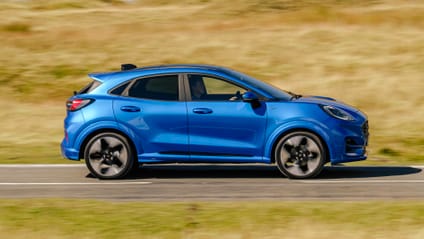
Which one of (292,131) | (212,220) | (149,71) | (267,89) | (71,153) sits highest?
(149,71)

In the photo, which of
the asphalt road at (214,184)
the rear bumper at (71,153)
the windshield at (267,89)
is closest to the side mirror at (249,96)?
the windshield at (267,89)

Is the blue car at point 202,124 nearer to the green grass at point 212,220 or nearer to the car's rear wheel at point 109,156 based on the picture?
the car's rear wheel at point 109,156

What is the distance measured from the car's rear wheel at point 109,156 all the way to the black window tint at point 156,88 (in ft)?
2.08

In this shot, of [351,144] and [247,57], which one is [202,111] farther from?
[247,57]

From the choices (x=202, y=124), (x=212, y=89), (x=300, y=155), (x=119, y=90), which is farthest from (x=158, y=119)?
(x=300, y=155)

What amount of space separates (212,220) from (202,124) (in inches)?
122

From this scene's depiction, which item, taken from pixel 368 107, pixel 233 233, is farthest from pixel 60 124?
pixel 233 233

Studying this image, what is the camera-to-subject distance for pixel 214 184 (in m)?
11.5

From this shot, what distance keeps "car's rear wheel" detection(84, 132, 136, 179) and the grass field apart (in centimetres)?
274

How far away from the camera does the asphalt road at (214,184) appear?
10.6m

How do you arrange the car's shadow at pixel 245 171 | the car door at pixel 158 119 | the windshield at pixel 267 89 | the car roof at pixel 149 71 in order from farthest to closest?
the car's shadow at pixel 245 171 → the car roof at pixel 149 71 → the windshield at pixel 267 89 → the car door at pixel 158 119

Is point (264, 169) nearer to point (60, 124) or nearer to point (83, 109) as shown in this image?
point (83, 109)

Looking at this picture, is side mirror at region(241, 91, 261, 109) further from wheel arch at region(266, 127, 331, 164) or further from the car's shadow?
the car's shadow

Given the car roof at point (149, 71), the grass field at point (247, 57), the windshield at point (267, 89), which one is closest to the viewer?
the windshield at point (267, 89)
